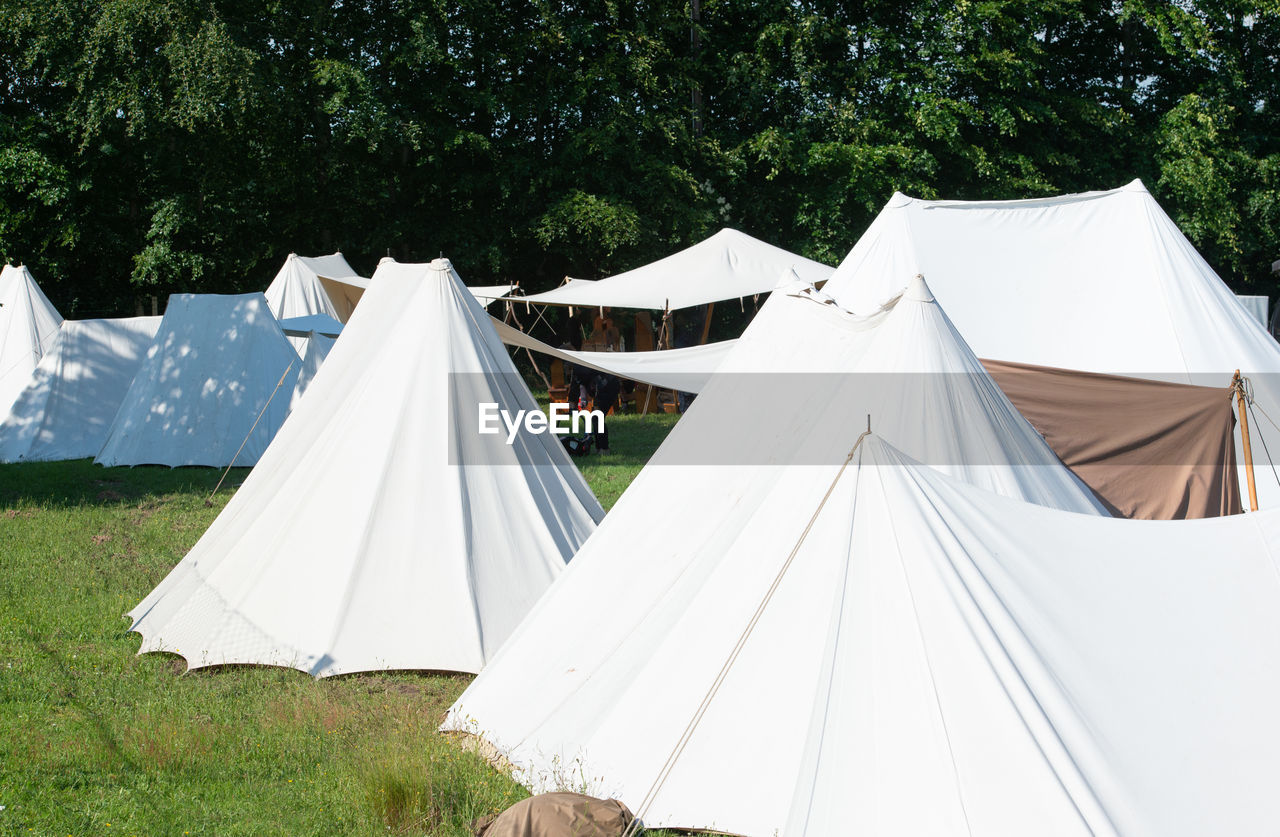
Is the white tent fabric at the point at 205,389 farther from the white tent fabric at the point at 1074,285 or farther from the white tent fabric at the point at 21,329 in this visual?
the white tent fabric at the point at 1074,285

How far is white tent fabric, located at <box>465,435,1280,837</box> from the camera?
10.2 ft

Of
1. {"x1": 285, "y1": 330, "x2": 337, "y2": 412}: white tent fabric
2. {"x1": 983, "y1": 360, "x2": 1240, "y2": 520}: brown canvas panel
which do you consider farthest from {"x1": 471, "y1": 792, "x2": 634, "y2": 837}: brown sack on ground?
{"x1": 285, "y1": 330, "x2": 337, "y2": 412}: white tent fabric

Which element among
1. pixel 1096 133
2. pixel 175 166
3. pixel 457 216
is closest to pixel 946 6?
pixel 1096 133

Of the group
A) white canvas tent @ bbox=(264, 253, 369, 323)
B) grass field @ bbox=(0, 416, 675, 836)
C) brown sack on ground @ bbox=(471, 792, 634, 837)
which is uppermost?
white canvas tent @ bbox=(264, 253, 369, 323)

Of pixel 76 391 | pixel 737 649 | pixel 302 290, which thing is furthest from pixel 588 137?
pixel 737 649

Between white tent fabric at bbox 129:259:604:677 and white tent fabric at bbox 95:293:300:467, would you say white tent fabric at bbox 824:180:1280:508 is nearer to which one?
white tent fabric at bbox 129:259:604:677

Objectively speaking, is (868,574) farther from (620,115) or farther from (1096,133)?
(1096,133)

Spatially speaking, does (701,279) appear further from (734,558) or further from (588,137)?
(734,558)

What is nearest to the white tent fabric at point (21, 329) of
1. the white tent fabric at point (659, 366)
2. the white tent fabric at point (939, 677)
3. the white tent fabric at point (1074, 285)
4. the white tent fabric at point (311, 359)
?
the white tent fabric at point (311, 359)

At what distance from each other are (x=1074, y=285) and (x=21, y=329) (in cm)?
1348

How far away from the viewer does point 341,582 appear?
235 inches

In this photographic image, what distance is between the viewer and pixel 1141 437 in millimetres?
7551

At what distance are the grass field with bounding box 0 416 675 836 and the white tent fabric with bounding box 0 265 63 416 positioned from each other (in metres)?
8.53

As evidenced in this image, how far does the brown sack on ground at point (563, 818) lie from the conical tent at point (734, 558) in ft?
0.63
